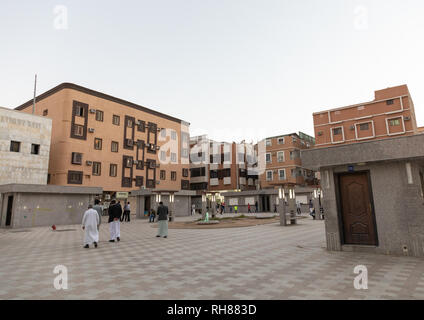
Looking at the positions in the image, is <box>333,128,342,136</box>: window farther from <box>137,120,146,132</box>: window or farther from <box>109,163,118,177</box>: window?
<box>109,163,118,177</box>: window

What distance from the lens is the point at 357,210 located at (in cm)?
864

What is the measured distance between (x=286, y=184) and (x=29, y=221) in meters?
20.0

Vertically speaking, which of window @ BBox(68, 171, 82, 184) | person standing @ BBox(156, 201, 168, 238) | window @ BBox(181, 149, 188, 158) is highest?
window @ BBox(181, 149, 188, 158)

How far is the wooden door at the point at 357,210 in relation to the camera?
839cm

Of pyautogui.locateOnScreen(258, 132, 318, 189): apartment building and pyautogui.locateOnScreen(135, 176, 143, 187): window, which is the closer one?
pyautogui.locateOnScreen(135, 176, 143, 187): window

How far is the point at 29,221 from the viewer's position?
71.3 feet

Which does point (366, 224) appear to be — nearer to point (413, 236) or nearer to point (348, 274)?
point (413, 236)

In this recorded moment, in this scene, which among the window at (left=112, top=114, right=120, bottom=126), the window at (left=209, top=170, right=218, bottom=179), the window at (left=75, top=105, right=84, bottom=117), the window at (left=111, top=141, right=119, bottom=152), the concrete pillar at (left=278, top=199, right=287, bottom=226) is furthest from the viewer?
the window at (left=209, top=170, right=218, bottom=179)

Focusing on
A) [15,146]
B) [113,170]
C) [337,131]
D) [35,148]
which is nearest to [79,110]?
[35,148]

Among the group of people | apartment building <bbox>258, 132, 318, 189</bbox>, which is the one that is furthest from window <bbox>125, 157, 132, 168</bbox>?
the group of people

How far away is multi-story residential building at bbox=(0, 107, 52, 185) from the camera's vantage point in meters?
26.3

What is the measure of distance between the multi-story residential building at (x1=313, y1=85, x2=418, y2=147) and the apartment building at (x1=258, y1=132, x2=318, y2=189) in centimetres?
447

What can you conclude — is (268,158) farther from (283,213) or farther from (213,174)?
(283,213)
